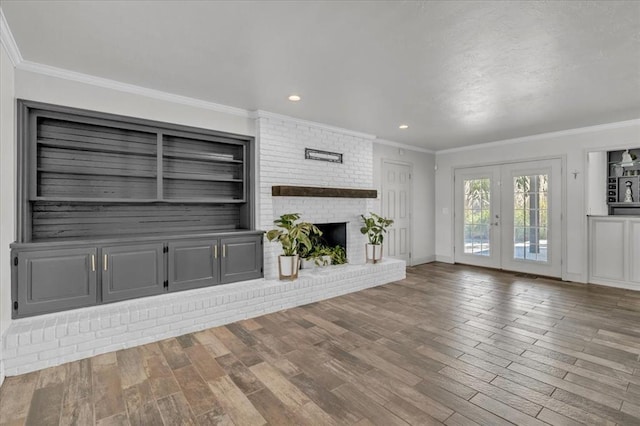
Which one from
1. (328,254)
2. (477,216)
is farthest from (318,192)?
(477,216)

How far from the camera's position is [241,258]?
4.07m

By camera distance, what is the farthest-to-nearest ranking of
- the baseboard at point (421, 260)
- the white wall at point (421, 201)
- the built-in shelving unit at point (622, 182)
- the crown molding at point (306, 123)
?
the baseboard at point (421, 260) → the white wall at point (421, 201) → the built-in shelving unit at point (622, 182) → the crown molding at point (306, 123)

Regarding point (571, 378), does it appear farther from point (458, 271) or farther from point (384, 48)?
point (458, 271)

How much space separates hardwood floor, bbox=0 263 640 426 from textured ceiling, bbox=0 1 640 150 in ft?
8.36

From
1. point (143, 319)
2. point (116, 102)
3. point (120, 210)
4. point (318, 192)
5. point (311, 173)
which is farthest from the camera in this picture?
point (311, 173)

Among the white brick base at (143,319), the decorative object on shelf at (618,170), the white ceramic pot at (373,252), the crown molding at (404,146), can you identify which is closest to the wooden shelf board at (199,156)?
the white brick base at (143,319)

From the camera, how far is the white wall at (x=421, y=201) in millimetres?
6699

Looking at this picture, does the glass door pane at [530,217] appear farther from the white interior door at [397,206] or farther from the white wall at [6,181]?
the white wall at [6,181]

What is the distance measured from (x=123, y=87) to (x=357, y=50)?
8.16ft

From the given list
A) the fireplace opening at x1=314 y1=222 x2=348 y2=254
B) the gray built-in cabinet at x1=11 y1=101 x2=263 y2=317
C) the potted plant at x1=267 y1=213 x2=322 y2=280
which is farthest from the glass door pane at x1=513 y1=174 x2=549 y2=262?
the gray built-in cabinet at x1=11 y1=101 x2=263 y2=317

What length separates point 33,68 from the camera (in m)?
2.89

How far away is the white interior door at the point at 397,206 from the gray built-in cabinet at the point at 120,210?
2.96 m

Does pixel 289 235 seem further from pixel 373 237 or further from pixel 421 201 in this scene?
pixel 421 201

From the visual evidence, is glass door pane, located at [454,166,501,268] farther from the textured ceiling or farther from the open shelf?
the open shelf
